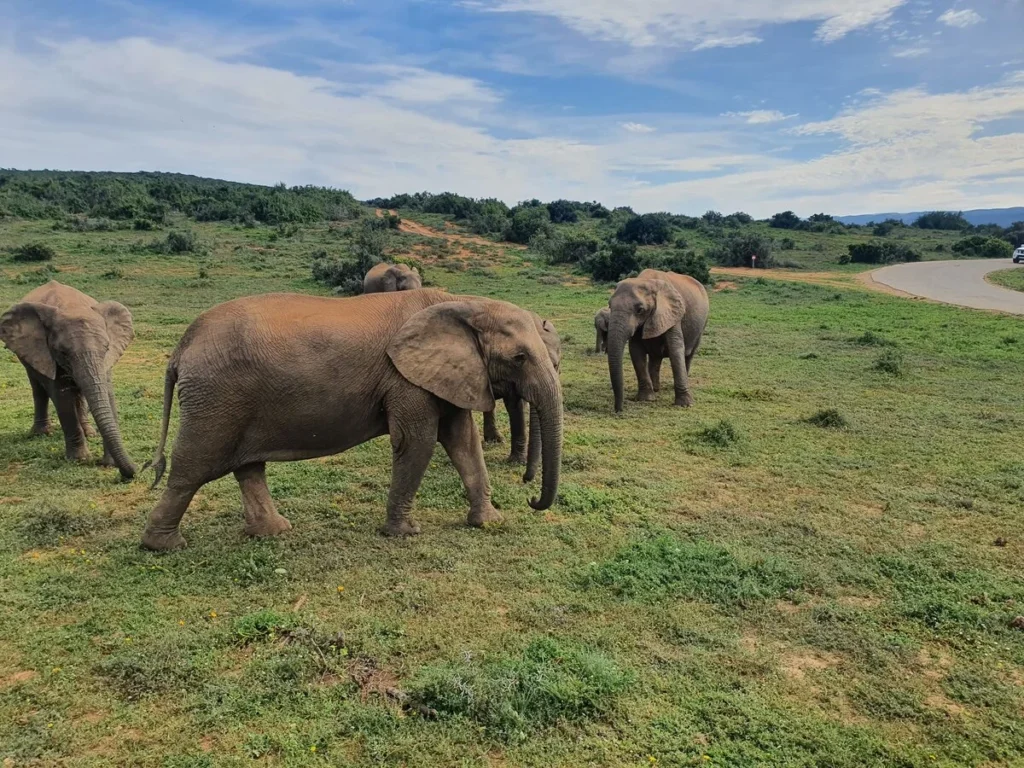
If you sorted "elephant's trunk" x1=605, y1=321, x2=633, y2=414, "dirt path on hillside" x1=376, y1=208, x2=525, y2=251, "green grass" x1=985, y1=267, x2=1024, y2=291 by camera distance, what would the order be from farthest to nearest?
"dirt path on hillside" x1=376, y1=208, x2=525, y2=251 < "green grass" x1=985, y1=267, x2=1024, y2=291 < "elephant's trunk" x1=605, y1=321, x2=633, y2=414

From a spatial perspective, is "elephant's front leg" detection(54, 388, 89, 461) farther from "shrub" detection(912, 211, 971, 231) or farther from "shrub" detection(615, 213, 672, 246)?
"shrub" detection(912, 211, 971, 231)

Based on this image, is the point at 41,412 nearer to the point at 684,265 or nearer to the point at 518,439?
the point at 518,439

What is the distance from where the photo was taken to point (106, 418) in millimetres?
7234

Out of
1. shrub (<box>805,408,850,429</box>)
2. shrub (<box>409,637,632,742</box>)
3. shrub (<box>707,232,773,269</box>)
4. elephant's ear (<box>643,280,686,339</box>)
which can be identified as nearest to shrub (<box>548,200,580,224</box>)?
shrub (<box>707,232,773,269</box>)

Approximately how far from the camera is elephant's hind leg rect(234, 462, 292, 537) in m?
6.14

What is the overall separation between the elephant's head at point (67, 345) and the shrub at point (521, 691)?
5.01 metres

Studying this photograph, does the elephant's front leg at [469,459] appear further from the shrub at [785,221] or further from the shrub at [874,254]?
the shrub at [785,221]

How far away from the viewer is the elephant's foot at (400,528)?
6.28 meters

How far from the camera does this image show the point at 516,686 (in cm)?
405

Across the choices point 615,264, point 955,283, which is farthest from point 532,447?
point 955,283

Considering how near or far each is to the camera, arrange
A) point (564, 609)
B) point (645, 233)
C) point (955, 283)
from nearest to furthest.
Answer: point (564, 609) < point (955, 283) < point (645, 233)

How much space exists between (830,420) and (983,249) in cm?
5468

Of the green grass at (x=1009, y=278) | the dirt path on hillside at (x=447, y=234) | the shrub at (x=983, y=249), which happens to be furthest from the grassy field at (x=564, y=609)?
the shrub at (x=983, y=249)

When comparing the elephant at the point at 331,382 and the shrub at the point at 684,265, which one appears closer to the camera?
the elephant at the point at 331,382
